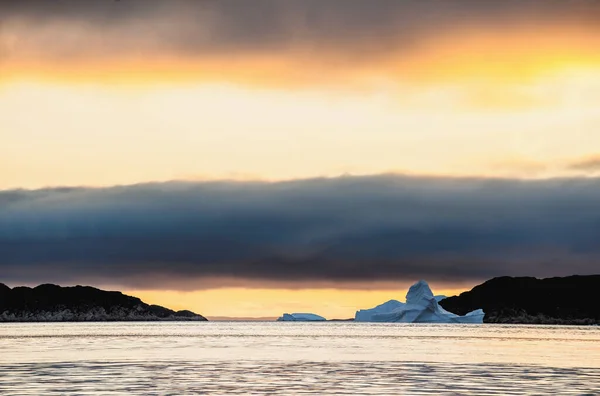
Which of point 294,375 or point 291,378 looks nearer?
point 291,378

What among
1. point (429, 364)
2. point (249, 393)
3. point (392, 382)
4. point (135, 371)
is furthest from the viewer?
point (429, 364)

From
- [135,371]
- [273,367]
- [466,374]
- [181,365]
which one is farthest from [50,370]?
[466,374]

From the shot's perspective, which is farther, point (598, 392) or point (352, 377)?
point (352, 377)

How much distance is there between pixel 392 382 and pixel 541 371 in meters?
14.8

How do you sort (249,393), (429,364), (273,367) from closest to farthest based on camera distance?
(249,393)
(273,367)
(429,364)

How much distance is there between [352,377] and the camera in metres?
56.9

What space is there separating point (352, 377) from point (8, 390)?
20.0 meters

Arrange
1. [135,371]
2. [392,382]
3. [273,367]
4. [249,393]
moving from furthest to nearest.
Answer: [273,367], [135,371], [392,382], [249,393]

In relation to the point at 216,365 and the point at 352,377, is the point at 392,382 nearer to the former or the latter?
the point at 352,377

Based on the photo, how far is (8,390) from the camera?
46.7m

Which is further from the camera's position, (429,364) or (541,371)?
(429,364)

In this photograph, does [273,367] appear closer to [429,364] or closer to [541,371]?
[429,364]

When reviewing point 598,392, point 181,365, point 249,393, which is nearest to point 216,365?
point 181,365

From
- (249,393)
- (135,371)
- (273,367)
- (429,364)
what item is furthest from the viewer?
(429,364)
